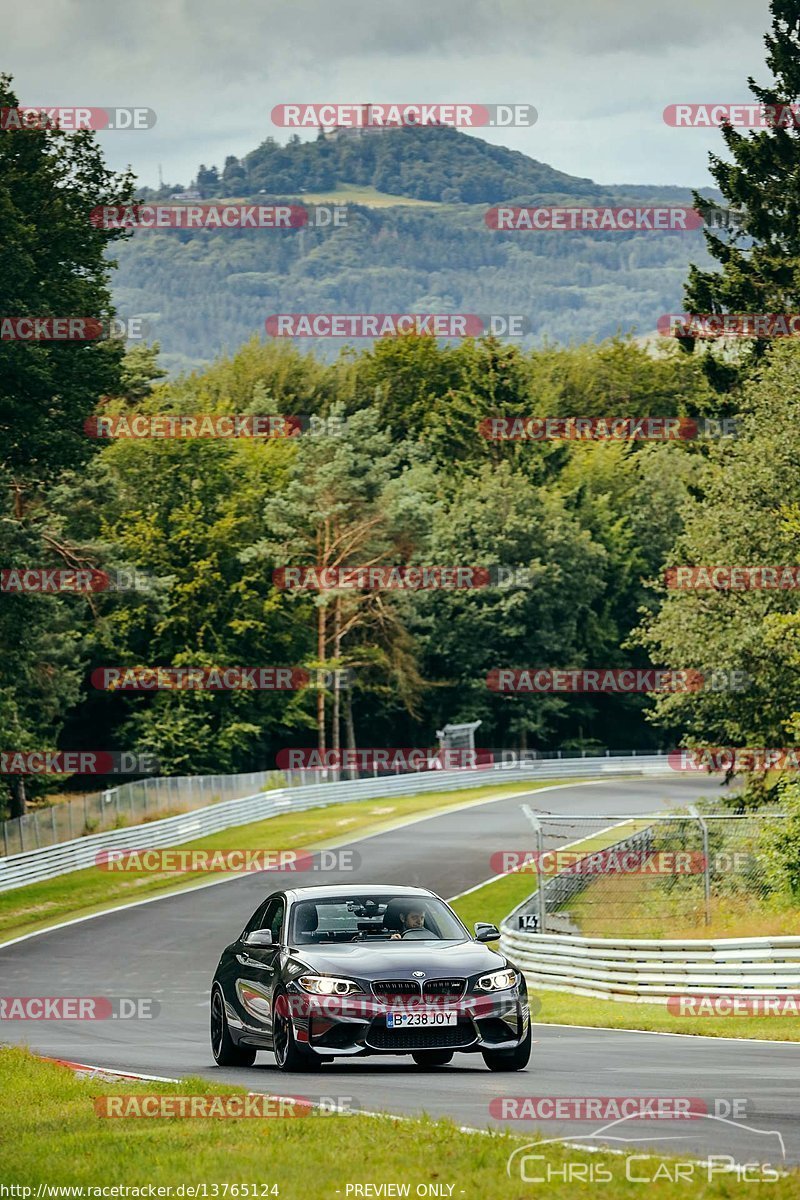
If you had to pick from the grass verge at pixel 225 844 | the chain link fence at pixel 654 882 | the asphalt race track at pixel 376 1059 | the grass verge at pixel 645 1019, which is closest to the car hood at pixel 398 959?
the asphalt race track at pixel 376 1059

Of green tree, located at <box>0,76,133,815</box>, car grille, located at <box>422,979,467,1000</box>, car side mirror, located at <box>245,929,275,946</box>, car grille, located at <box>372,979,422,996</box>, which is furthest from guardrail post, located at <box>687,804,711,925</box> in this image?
green tree, located at <box>0,76,133,815</box>

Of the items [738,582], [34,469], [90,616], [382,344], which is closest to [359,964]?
[738,582]

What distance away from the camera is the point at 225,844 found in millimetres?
57531

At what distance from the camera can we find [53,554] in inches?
2317

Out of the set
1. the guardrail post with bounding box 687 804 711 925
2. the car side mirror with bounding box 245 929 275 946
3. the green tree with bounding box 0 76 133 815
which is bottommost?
the guardrail post with bounding box 687 804 711 925

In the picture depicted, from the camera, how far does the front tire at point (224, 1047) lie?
50.6 feet

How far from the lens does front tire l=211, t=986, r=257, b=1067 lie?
608 inches

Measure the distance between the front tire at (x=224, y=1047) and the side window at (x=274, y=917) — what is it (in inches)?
29.5

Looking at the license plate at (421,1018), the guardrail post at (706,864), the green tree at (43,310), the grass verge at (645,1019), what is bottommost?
the grass verge at (645,1019)

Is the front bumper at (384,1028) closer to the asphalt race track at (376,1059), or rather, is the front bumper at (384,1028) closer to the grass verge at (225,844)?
the asphalt race track at (376,1059)

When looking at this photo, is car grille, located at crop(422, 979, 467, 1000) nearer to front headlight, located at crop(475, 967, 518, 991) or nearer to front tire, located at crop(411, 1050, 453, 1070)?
front headlight, located at crop(475, 967, 518, 991)

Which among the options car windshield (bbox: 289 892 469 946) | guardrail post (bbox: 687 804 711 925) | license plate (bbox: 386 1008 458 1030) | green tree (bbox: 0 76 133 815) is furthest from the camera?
green tree (bbox: 0 76 133 815)

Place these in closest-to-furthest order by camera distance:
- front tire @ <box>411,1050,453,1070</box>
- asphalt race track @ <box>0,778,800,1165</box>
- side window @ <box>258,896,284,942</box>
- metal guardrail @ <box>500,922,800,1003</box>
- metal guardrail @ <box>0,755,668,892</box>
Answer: asphalt race track @ <box>0,778,800,1165</box>, front tire @ <box>411,1050,453,1070</box>, side window @ <box>258,896,284,942</box>, metal guardrail @ <box>500,922,800,1003</box>, metal guardrail @ <box>0,755,668,892</box>

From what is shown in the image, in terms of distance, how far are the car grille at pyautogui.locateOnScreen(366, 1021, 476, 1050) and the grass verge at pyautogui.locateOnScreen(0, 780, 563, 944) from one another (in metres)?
28.8
